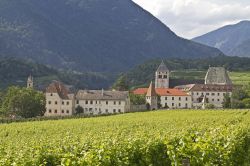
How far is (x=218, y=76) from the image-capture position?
173 m

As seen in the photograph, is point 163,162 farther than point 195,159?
Yes

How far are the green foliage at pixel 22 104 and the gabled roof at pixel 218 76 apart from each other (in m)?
80.0

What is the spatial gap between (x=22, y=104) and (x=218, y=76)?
87.2 meters

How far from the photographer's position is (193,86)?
500ft

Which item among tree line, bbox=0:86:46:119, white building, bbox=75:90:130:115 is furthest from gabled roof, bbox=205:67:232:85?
tree line, bbox=0:86:46:119

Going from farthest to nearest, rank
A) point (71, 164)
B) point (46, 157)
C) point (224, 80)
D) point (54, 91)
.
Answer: point (224, 80)
point (54, 91)
point (46, 157)
point (71, 164)

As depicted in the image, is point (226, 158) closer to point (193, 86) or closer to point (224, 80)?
point (193, 86)

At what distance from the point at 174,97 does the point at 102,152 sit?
129 metres

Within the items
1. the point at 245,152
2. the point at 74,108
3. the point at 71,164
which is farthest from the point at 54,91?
the point at 71,164

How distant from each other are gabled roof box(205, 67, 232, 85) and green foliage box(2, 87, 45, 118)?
80.0 meters

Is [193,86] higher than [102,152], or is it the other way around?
[193,86]

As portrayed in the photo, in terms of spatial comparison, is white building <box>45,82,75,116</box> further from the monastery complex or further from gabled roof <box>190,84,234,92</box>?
gabled roof <box>190,84,234,92</box>

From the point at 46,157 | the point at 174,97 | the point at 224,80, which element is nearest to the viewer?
the point at 46,157

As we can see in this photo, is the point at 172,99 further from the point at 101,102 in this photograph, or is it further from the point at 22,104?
the point at 22,104
